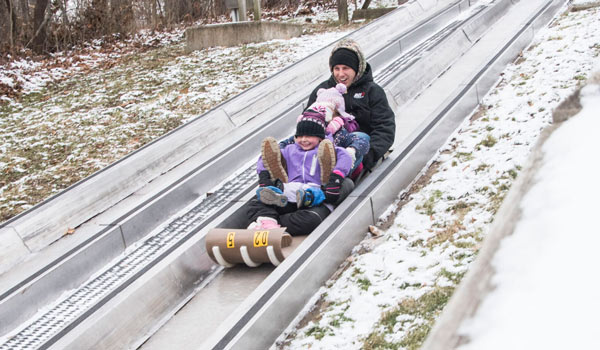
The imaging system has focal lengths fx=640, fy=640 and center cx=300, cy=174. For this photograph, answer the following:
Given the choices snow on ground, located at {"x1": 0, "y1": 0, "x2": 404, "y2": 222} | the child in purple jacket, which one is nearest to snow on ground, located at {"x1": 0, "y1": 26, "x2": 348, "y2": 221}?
snow on ground, located at {"x1": 0, "y1": 0, "x2": 404, "y2": 222}

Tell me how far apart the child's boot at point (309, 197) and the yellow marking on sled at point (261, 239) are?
0.33 metres

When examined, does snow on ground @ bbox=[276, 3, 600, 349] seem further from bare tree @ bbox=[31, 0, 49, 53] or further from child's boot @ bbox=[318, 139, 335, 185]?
bare tree @ bbox=[31, 0, 49, 53]

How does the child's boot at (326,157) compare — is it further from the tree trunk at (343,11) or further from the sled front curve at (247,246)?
the tree trunk at (343,11)

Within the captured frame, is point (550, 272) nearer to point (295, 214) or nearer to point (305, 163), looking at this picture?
point (295, 214)

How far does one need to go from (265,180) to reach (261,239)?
1.71 ft

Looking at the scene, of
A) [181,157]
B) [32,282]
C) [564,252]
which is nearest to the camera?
[564,252]

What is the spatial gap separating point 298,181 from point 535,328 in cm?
287

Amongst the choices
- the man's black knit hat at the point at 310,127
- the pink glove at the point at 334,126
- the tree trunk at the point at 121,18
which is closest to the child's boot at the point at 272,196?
the man's black knit hat at the point at 310,127

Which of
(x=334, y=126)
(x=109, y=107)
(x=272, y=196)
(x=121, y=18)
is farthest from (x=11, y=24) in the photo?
(x=272, y=196)

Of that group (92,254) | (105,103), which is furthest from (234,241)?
(105,103)

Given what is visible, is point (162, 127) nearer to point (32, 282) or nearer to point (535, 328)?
point (32, 282)

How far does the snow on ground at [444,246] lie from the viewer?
1.49 meters

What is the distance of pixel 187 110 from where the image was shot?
7.93m

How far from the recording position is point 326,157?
3936 mm
